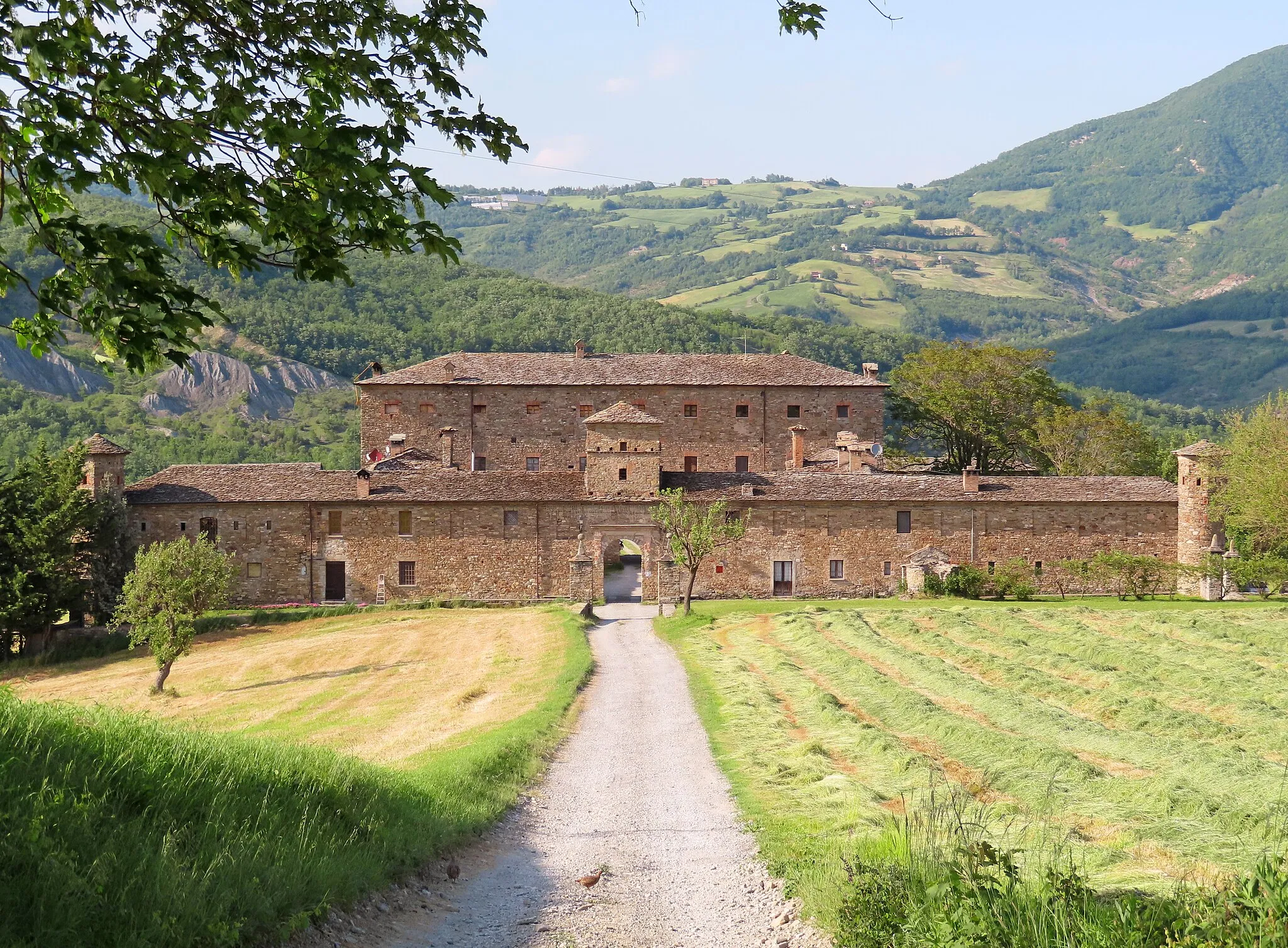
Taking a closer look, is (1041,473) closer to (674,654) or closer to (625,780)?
(674,654)

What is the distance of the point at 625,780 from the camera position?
612 inches

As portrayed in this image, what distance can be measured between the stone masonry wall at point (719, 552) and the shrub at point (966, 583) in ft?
5.99

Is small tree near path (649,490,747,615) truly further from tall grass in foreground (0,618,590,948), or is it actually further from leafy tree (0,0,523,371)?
leafy tree (0,0,523,371)

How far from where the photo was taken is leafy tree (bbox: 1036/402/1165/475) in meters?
58.6

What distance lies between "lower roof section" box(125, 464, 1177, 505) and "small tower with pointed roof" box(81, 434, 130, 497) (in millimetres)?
779

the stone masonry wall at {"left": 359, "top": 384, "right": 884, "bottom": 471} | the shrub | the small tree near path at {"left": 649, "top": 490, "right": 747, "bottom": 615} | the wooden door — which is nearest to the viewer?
the small tree near path at {"left": 649, "top": 490, "right": 747, "bottom": 615}

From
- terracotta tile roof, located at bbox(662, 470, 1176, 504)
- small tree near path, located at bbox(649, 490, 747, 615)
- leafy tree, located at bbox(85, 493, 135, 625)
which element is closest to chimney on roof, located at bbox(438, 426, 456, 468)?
terracotta tile roof, located at bbox(662, 470, 1176, 504)

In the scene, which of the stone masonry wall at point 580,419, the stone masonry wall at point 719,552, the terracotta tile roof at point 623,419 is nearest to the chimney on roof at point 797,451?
the stone masonry wall at point 580,419

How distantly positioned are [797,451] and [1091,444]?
17.4 m

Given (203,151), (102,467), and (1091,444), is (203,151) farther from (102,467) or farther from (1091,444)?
(1091,444)

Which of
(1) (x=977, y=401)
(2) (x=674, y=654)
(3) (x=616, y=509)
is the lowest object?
(2) (x=674, y=654)

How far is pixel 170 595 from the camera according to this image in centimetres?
3422

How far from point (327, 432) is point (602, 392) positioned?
53093 mm

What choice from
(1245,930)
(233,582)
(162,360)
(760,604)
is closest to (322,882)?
(162,360)
